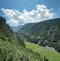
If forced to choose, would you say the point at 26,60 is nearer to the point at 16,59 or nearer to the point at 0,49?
the point at 16,59

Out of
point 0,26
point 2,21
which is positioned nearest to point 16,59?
point 0,26

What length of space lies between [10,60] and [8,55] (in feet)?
9.38

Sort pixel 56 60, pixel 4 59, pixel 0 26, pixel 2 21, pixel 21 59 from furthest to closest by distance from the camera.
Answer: pixel 56 60
pixel 2 21
pixel 0 26
pixel 21 59
pixel 4 59

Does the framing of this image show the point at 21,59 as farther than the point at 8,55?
Yes

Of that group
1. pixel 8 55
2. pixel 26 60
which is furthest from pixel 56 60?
pixel 8 55

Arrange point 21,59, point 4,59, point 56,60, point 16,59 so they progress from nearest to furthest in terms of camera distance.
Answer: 1. point 4,59
2. point 16,59
3. point 21,59
4. point 56,60

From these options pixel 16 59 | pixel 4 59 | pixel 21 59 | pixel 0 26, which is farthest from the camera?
pixel 0 26

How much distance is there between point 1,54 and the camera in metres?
78.6

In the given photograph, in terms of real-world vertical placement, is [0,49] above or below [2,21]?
below

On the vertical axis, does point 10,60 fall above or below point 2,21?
below

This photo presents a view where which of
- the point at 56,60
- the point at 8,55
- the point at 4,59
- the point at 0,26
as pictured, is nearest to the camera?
the point at 4,59

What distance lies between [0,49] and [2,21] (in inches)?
3549

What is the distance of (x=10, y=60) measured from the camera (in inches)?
3137

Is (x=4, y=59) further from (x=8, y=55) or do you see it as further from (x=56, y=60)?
(x=56, y=60)
